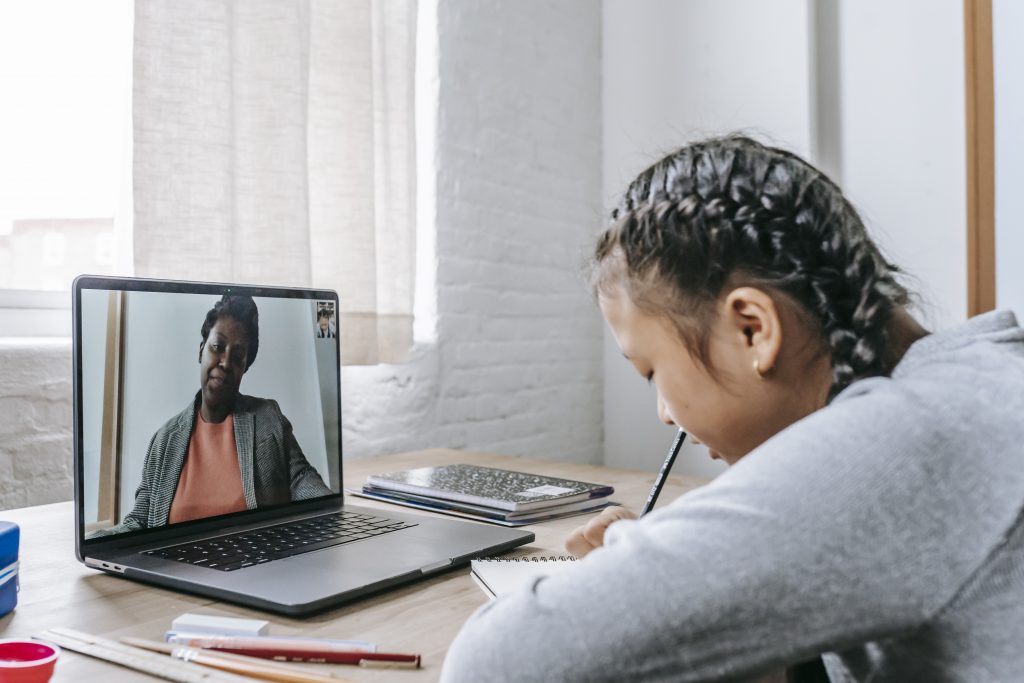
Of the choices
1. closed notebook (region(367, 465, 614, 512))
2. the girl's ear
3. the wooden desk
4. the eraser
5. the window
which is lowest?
the wooden desk

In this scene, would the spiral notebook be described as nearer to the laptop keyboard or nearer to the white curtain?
the laptop keyboard

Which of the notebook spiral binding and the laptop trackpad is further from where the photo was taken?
the notebook spiral binding

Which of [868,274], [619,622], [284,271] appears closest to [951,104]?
[284,271]

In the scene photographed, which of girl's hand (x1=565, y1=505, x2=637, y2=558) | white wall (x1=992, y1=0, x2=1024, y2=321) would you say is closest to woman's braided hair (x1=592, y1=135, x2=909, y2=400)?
girl's hand (x1=565, y1=505, x2=637, y2=558)

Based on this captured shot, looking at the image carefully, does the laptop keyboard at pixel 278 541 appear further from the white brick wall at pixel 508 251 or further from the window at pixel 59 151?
the white brick wall at pixel 508 251

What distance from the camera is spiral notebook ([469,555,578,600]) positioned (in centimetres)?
76

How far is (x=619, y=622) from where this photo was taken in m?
0.43

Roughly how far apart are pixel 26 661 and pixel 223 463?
39cm

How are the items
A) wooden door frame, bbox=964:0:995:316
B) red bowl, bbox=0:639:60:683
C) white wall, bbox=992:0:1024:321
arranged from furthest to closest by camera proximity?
wooden door frame, bbox=964:0:995:316 → white wall, bbox=992:0:1024:321 → red bowl, bbox=0:639:60:683

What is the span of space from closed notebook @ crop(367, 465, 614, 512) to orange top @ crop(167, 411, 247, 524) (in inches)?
10.7

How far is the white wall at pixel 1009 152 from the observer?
1875mm

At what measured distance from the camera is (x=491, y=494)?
1111 millimetres

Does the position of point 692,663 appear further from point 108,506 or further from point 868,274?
point 108,506

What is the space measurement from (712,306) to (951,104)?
6.28ft
